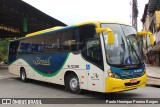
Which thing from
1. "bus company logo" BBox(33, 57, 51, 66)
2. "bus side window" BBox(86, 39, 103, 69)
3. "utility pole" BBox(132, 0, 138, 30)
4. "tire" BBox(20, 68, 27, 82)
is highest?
"utility pole" BBox(132, 0, 138, 30)

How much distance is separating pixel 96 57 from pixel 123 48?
1037 mm

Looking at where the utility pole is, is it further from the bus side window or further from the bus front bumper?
the bus front bumper

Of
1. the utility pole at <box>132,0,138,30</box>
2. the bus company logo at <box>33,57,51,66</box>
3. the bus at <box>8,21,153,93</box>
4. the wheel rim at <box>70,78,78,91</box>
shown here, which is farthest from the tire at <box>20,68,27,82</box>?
the utility pole at <box>132,0,138,30</box>

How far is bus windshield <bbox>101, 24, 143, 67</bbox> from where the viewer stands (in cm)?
1074

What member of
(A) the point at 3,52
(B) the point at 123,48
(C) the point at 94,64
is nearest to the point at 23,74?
(C) the point at 94,64

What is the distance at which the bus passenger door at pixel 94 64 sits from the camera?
1093 cm

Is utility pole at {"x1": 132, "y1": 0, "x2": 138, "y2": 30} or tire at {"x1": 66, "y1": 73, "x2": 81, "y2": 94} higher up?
utility pole at {"x1": 132, "y1": 0, "x2": 138, "y2": 30}

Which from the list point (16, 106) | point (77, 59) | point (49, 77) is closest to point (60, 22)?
point (49, 77)

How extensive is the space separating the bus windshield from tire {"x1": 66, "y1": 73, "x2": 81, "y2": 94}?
229cm

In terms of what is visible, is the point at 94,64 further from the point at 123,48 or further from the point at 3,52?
the point at 3,52

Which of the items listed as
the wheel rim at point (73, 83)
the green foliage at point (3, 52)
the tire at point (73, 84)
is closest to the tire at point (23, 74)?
the tire at point (73, 84)

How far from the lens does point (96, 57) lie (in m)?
11.1

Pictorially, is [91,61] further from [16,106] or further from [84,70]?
[16,106]

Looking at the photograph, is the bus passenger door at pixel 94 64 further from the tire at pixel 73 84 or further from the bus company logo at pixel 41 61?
the bus company logo at pixel 41 61
